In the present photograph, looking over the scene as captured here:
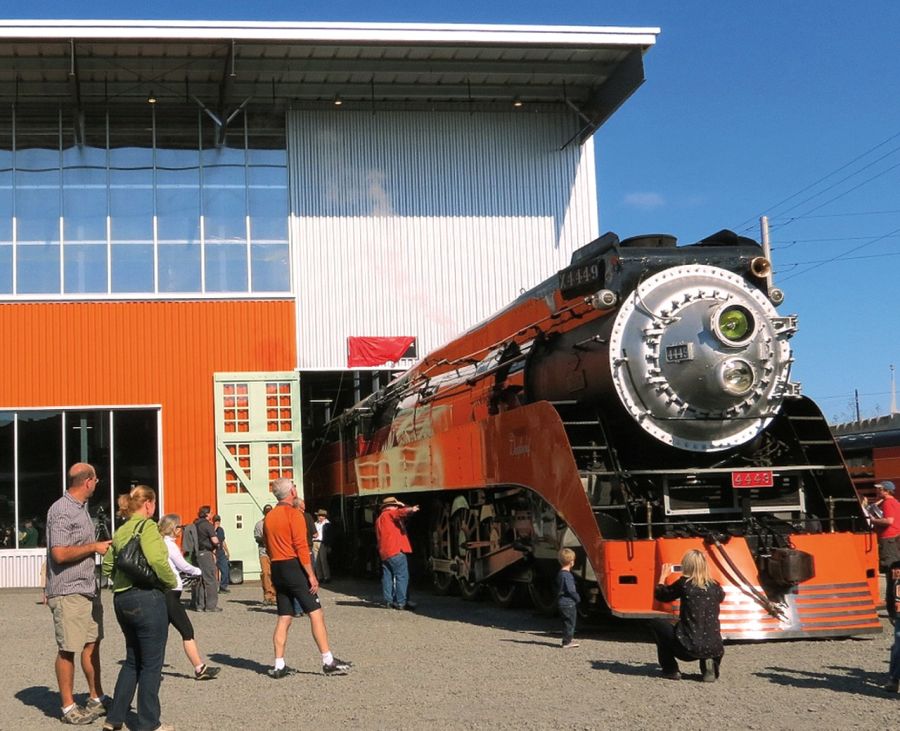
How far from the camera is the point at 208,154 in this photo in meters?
23.7

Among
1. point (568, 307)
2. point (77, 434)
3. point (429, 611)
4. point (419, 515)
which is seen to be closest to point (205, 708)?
point (568, 307)

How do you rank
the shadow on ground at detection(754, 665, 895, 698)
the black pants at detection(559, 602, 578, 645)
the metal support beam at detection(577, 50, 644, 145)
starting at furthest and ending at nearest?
the metal support beam at detection(577, 50, 644, 145) → the black pants at detection(559, 602, 578, 645) → the shadow on ground at detection(754, 665, 895, 698)

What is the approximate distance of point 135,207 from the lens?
76.5 feet

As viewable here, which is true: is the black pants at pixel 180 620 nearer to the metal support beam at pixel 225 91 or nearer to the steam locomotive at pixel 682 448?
the steam locomotive at pixel 682 448

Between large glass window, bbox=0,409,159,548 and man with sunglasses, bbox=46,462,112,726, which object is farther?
large glass window, bbox=0,409,159,548

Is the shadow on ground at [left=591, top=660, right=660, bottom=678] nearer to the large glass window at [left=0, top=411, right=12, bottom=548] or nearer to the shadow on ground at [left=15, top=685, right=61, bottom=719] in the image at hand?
the shadow on ground at [left=15, top=685, right=61, bottom=719]

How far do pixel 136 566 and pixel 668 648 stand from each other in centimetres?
400

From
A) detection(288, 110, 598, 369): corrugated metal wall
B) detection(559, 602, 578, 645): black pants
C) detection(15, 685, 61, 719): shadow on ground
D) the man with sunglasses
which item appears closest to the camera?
the man with sunglasses

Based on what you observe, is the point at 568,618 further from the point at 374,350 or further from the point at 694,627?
the point at 374,350

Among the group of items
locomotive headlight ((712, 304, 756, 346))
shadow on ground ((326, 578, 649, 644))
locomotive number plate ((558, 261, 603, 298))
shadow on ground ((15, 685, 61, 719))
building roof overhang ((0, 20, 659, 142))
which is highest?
building roof overhang ((0, 20, 659, 142))

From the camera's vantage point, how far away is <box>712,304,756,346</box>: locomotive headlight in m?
10.3

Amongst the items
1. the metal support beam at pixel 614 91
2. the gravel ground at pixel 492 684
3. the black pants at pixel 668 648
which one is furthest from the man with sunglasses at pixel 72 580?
the metal support beam at pixel 614 91

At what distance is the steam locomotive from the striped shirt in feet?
14.5

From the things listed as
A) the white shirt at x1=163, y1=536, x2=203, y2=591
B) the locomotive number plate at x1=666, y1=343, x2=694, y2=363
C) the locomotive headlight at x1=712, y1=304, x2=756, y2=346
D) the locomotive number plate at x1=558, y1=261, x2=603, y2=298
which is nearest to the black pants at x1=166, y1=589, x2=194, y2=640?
the white shirt at x1=163, y1=536, x2=203, y2=591
